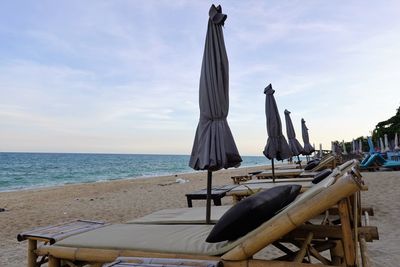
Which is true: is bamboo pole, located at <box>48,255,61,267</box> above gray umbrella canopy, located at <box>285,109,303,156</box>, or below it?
below

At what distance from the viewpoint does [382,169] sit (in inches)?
592

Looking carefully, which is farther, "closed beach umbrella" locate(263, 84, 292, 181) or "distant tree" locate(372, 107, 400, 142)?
"distant tree" locate(372, 107, 400, 142)

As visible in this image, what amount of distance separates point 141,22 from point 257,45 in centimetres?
519

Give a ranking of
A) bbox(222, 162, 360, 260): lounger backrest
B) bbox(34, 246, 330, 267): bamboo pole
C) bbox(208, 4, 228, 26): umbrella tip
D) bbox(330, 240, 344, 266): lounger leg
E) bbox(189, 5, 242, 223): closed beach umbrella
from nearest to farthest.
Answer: bbox(222, 162, 360, 260): lounger backrest, bbox(34, 246, 330, 267): bamboo pole, bbox(330, 240, 344, 266): lounger leg, bbox(189, 5, 242, 223): closed beach umbrella, bbox(208, 4, 228, 26): umbrella tip

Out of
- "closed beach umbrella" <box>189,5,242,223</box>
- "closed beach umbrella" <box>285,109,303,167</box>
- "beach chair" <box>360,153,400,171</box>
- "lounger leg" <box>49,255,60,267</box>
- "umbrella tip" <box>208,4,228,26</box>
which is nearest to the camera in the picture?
"lounger leg" <box>49,255,60,267</box>

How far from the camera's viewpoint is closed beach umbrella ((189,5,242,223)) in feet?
8.23

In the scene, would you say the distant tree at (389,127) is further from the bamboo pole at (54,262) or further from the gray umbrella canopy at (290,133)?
the bamboo pole at (54,262)

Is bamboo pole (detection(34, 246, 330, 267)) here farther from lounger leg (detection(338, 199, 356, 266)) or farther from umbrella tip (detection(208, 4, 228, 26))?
umbrella tip (detection(208, 4, 228, 26))

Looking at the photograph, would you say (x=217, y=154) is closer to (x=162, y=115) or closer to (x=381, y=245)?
(x=381, y=245)

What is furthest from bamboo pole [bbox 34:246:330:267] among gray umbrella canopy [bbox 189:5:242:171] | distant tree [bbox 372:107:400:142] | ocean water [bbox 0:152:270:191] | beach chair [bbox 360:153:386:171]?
distant tree [bbox 372:107:400:142]

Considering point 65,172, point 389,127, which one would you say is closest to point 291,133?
point 389,127

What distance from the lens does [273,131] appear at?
6.06 m

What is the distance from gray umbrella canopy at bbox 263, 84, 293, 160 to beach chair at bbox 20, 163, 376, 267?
396cm

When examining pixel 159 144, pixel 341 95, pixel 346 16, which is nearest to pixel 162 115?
pixel 159 144
